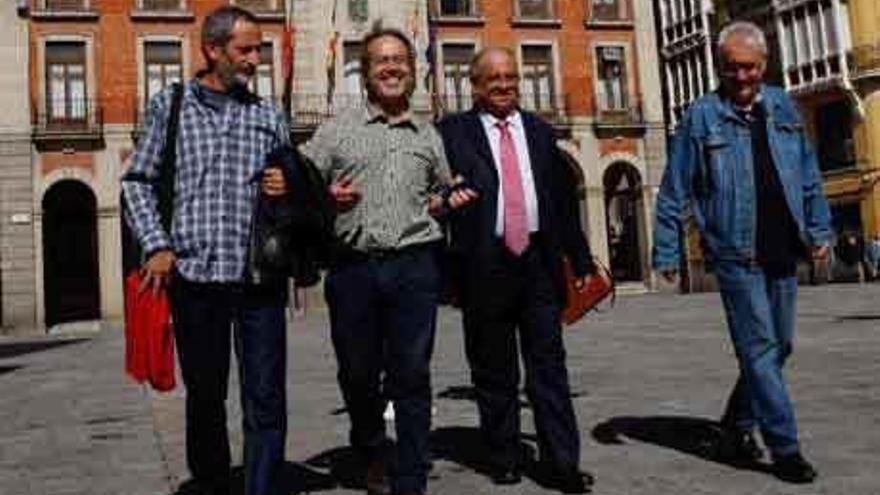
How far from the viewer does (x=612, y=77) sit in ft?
115

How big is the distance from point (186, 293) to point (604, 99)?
104 ft

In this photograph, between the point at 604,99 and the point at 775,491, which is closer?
the point at 775,491

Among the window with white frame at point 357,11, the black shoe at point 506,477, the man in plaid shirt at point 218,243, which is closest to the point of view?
the man in plaid shirt at point 218,243

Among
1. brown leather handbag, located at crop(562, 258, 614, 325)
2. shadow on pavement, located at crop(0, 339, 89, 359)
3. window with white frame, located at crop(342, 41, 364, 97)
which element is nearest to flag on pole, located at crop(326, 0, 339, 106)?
window with white frame, located at crop(342, 41, 364, 97)

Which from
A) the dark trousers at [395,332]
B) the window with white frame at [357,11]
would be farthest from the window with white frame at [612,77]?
the dark trousers at [395,332]

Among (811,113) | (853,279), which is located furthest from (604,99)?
(853,279)

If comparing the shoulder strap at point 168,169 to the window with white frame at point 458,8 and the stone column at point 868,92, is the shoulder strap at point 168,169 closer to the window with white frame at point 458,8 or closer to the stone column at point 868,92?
the window with white frame at point 458,8

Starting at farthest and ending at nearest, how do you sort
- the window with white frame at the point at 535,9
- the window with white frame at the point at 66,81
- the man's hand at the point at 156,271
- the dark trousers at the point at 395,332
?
the window with white frame at the point at 535,9, the window with white frame at the point at 66,81, the dark trousers at the point at 395,332, the man's hand at the point at 156,271

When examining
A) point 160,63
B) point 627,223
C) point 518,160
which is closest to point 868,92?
point 627,223

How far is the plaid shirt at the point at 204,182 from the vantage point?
4.00 m

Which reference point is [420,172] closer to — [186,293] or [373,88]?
[373,88]

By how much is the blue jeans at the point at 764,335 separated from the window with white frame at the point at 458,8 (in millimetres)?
29443

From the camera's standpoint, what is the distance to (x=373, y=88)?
4246mm

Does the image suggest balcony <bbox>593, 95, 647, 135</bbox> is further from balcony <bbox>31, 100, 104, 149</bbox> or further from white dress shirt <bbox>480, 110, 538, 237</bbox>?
white dress shirt <bbox>480, 110, 538, 237</bbox>
